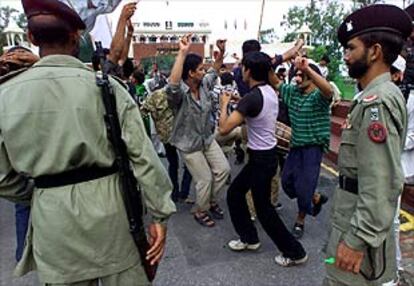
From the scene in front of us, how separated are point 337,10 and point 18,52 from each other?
1623 inches

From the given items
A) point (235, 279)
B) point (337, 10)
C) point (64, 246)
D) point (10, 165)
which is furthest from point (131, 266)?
point (337, 10)

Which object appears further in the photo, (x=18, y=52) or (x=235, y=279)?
(x=235, y=279)

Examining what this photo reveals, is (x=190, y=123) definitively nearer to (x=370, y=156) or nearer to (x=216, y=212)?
(x=216, y=212)

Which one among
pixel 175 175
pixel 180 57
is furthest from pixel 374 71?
pixel 175 175

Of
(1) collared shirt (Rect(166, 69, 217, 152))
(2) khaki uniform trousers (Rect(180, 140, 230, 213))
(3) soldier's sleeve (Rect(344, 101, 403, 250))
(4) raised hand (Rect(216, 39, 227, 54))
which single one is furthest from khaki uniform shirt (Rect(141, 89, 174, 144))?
(3) soldier's sleeve (Rect(344, 101, 403, 250))

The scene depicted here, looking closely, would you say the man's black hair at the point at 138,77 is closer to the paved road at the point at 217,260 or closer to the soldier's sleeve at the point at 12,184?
the paved road at the point at 217,260

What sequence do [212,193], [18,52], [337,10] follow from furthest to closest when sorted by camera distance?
[337,10], [212,193], [18,52]

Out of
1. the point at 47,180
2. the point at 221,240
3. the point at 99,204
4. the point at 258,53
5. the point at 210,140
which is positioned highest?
the point at 258,53

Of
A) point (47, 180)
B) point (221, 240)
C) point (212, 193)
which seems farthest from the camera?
point (212, 193)

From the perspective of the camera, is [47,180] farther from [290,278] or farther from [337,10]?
[337,10]

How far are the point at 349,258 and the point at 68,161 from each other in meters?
1.23

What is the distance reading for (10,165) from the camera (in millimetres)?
1614

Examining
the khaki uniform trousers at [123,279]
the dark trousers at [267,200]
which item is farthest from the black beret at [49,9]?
the dark trousers at [267,200]

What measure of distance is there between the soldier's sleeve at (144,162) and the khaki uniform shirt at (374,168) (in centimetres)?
82
